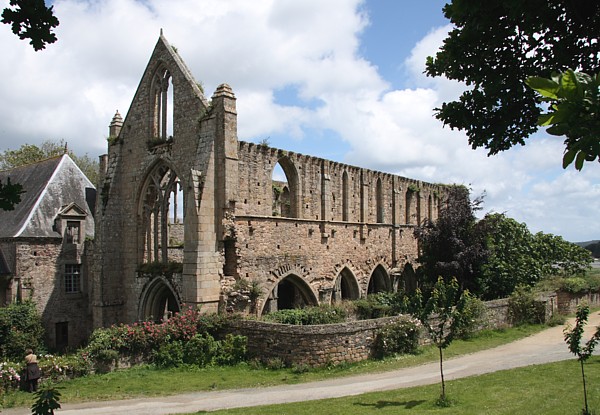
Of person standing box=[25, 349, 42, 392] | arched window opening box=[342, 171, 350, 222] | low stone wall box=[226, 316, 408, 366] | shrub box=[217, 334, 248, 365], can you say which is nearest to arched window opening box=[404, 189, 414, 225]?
arched window opening box=[342, 171, 350, 222]

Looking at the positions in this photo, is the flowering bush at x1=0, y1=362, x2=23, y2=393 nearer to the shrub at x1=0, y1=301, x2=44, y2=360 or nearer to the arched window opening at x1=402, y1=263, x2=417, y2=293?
the shrub at x1=0, y1=301, x2=44, y2=360

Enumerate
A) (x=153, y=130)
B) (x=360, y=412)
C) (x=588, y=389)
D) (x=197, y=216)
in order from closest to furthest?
(x=360, y=412), (x=588, y=389), (x=197, y=216), (x=153, y=130)

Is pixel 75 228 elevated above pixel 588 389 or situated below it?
above

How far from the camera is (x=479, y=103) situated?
8.23 meters

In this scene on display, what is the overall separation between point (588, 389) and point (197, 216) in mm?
12606

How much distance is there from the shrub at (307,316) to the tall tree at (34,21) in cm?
1475

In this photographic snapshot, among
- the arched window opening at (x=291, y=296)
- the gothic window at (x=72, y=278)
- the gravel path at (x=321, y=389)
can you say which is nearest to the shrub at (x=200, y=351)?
the gravel path at (x=321, y=389)

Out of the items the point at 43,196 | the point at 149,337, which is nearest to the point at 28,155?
the point at 43,196

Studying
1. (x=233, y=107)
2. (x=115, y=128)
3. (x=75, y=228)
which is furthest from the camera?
(x=75, y=228)

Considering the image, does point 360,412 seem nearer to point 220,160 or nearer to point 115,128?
point 220,160

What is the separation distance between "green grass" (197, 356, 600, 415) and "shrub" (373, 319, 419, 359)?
317cm

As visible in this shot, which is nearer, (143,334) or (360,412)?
(360,412)

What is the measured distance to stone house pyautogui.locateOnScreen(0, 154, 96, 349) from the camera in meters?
24.0

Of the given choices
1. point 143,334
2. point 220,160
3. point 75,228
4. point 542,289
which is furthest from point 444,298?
point 75,228
